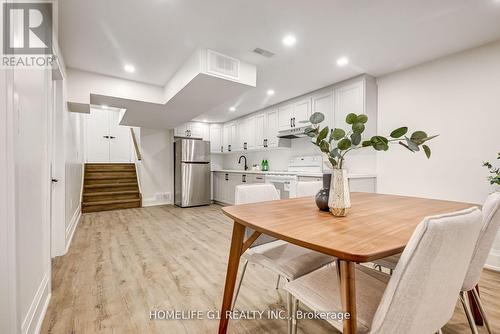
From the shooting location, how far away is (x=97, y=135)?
6.44m

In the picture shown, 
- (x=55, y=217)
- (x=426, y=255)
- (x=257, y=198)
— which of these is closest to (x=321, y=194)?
(x=257, y=198)

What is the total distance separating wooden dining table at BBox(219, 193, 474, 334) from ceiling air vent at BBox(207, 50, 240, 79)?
175cm

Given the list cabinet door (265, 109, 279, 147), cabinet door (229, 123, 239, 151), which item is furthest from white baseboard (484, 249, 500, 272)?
cabinet door (229, 123, 239, 151)

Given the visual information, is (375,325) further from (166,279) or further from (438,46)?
(438,46)

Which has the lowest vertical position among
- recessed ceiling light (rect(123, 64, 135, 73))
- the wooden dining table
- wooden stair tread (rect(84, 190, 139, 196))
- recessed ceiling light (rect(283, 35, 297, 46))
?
wooden stair tread (rect(84, 190, 139, 196))

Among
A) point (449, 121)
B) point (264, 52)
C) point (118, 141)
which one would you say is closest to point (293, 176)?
point (264, 52)

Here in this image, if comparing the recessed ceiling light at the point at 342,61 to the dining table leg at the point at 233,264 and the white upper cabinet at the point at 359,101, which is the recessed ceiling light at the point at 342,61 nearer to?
the white upper cabinet at the point at 359,101

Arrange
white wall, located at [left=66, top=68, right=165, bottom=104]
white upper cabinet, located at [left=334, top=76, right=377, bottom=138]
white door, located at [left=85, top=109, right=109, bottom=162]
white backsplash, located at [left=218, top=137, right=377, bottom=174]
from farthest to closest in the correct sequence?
white door, located at [left=85, top=109, right=109, bottom=162]
white backsplash, located at [left=218, top=137, right=377, bottom=174]
white upper cabinet, located at [left=334, top=76, right=377, bottom=138]
white wall, located at [left=66, top=68, right=165, bottom=104]

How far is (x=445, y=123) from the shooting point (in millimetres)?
2564

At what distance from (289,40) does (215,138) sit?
168 inches

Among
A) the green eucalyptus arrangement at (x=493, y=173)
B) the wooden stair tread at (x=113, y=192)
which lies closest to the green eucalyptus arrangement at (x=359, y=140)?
the green eucalyptus arrangement at (x=493, y=173)

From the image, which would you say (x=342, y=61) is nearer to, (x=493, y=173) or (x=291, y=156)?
(x=493, y=173)

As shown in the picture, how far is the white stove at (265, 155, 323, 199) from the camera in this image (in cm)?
368

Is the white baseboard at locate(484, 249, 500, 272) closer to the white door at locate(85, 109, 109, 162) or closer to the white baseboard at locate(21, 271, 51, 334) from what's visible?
the white baseboard at locate(21, 271, 51, 334)
